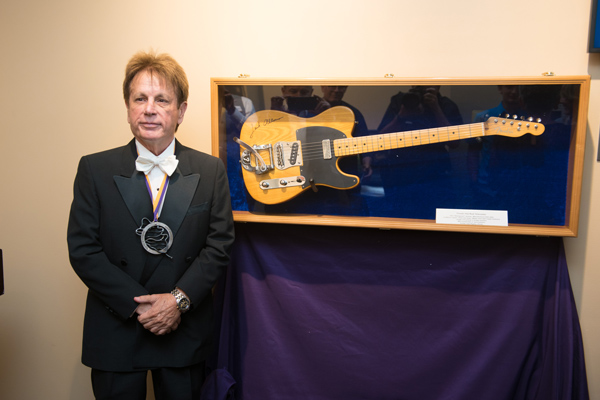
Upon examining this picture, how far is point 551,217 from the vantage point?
178 cm

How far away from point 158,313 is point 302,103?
955mm

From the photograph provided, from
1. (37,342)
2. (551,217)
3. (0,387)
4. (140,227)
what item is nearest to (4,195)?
(37,342)

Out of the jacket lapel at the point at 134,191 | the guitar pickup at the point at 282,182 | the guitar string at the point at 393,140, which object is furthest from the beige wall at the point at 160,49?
the jacket lapel at the point at 134,191

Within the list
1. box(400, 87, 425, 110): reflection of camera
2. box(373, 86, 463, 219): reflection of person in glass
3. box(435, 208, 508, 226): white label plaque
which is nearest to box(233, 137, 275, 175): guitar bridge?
box(373, 86, 463, 219): reflection of person in glass

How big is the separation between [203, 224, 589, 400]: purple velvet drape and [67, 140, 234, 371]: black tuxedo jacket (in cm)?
40

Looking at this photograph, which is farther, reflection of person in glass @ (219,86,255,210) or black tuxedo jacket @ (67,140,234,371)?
reflection of person in glass @ (219,86,255,210)

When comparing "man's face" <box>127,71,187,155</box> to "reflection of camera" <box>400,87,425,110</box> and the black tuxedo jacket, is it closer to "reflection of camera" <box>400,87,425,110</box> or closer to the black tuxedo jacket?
the black tuxedo jacket

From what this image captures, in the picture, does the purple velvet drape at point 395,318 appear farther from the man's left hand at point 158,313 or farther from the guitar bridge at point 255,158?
the man's left hand at point 158,313

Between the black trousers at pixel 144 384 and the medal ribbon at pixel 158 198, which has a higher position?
the medal ribbon at pixel 158 198

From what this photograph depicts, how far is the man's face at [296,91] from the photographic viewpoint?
1834mm

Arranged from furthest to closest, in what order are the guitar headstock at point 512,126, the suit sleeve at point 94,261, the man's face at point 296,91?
the man's face at point 296,91, the guitar headstock at point 512,126, the suit sleeve at point 94,261

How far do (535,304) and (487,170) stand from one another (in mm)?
585

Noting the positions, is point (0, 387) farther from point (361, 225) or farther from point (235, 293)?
point (361, 225)

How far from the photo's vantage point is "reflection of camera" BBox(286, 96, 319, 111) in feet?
6.05
